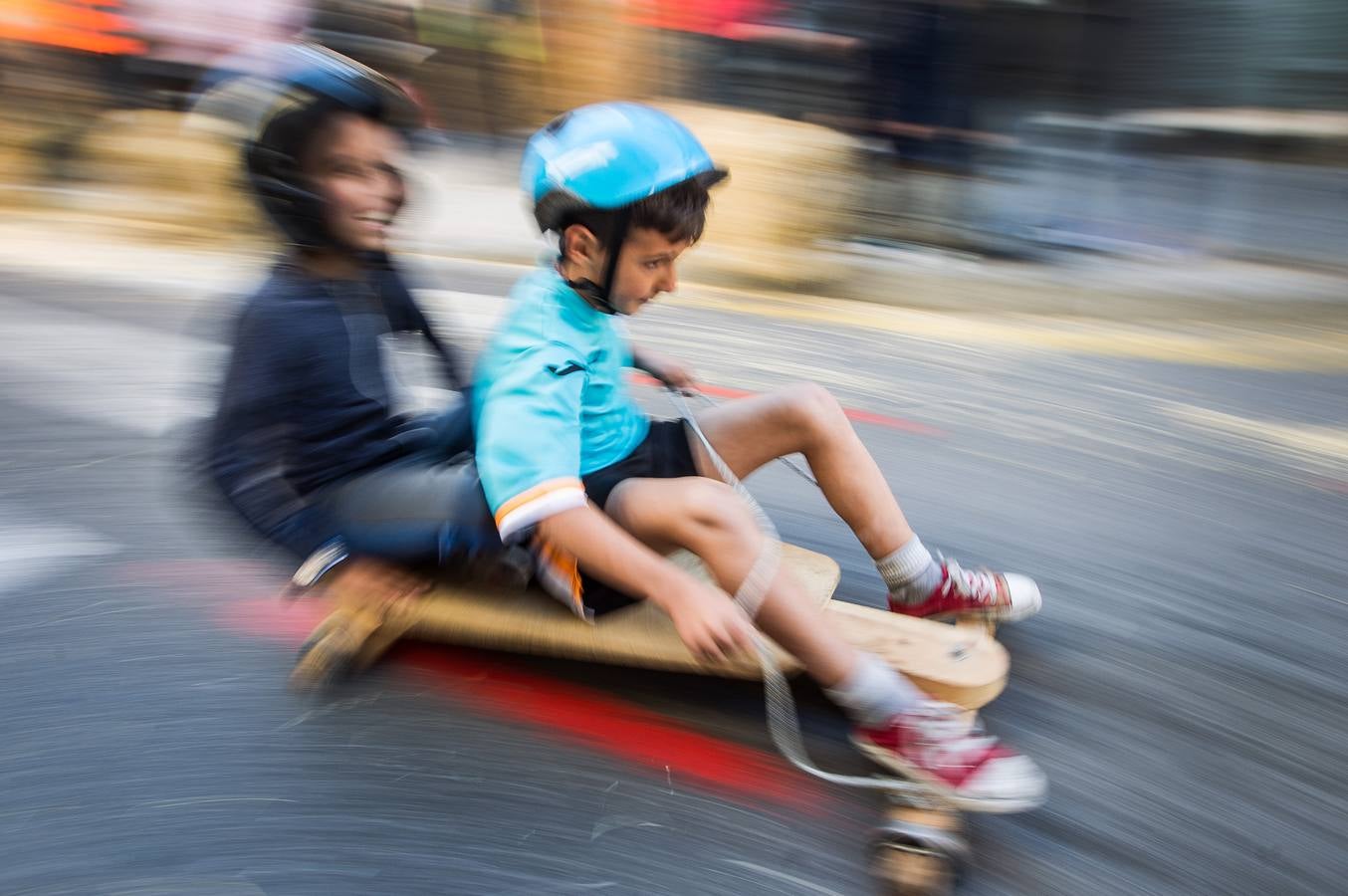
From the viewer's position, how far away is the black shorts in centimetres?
191

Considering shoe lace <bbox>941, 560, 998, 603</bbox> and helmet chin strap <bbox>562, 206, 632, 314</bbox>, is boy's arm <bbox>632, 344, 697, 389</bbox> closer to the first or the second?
helmet chin strap <bbox>562, 206, 632, 314</bbox>

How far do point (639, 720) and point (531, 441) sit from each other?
57cm

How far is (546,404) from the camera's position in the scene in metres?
1.73

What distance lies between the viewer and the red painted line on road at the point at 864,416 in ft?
11.5

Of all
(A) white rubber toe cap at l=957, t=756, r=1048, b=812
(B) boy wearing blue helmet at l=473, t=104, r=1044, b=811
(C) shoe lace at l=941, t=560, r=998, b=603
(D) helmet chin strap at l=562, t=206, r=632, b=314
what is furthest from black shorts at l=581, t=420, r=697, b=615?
(A) white rubber toe cap at l=957, t=756, r=1048, b=812

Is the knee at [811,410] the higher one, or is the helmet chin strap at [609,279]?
the helmet chin strap at [609,279]

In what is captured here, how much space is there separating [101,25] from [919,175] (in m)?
5.35

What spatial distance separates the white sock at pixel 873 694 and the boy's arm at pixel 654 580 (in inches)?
7.8

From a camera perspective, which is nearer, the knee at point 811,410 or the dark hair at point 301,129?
the dark hair at point 301,129

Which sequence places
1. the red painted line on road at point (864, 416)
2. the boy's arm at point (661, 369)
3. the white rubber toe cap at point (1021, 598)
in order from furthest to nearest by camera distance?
the red painted line on road at point (864, 416)
the boy's arm at point (661, 369)
the white rubber toe cap at point (1021, 598)

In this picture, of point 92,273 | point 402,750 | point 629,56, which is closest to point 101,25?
point 92,273

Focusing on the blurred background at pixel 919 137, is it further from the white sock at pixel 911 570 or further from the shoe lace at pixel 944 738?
the shoe lace at pixel 944 738

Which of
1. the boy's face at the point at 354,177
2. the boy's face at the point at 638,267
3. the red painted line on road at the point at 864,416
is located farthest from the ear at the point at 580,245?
the red painted line on road at the point at 864,416

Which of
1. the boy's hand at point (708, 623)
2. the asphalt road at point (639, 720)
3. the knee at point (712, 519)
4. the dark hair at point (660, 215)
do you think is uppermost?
the dark hair at point (660, 215)
